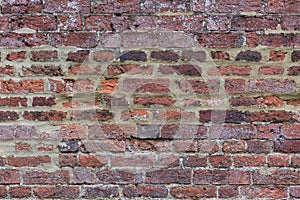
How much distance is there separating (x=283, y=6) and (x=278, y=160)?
2.54 ft

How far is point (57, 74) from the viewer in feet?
6.19

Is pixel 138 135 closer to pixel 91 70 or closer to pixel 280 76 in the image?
pixel 91 70

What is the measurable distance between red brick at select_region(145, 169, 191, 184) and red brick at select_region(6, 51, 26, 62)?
0.87m

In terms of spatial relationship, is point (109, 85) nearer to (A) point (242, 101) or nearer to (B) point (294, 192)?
(A) point (242, 101)

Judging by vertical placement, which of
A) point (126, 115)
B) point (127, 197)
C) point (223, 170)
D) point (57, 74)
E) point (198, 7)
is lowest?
point (127, 197)

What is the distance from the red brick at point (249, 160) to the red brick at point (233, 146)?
4 centimetres

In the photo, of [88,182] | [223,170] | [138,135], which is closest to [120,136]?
[138,135]

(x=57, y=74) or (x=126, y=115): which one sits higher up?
(x=57, y=74)

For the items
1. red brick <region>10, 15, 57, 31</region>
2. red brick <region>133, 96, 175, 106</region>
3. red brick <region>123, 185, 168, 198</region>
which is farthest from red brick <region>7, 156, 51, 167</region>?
red brick <region>10, 15, 57, 31</region>

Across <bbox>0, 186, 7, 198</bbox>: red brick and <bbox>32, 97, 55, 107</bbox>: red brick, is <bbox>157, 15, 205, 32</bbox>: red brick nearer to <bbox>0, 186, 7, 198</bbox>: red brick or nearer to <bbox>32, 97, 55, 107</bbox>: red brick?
<bbox>32, 97, 55, 107</bbox>: red brick

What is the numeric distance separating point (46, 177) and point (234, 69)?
111cm

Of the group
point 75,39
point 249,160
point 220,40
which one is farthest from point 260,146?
point 75,39

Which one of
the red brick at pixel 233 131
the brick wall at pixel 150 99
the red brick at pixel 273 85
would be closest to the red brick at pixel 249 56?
the brick wall at pixel 150 99

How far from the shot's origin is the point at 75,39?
6.11 feet
